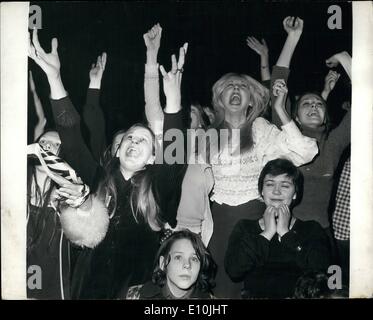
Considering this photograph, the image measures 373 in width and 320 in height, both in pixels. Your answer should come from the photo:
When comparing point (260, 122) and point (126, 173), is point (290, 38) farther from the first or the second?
point (126, 173)

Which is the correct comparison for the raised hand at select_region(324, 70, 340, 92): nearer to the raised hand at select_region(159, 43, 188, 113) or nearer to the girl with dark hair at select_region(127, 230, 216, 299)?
the raised hand at select_region(159, 43, 188, 113)

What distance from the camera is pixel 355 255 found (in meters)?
3.14

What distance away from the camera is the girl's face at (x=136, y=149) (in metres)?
3.16

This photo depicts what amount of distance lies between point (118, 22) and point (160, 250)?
1352 millimetres

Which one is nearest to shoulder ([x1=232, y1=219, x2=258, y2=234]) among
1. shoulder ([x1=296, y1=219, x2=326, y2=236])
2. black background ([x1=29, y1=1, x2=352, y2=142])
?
shoulder ([x1=296, y1=219, x2=326, y2=236])

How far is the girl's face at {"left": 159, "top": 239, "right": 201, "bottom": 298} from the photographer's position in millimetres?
3139

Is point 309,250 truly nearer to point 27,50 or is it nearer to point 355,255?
point 355,255

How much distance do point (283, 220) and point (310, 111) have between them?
0.65 m

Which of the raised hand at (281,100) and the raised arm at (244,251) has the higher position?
the raised hand at (281,100)

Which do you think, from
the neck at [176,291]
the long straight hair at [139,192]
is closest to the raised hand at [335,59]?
the long straight hair at [139,192]

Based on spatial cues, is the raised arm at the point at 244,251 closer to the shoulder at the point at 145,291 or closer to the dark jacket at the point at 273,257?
the dark jacket at the point at 273,257

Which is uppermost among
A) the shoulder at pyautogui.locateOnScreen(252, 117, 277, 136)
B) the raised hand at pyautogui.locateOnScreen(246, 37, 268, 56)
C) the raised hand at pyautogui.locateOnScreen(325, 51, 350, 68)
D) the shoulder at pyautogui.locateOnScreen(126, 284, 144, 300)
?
the raised hand at pyautogui.locateOnScreen(246, 37, 268, 56)

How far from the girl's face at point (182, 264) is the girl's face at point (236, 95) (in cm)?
82

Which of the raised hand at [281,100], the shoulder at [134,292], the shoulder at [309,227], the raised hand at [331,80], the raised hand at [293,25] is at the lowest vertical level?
the shoulder at [134,292]
